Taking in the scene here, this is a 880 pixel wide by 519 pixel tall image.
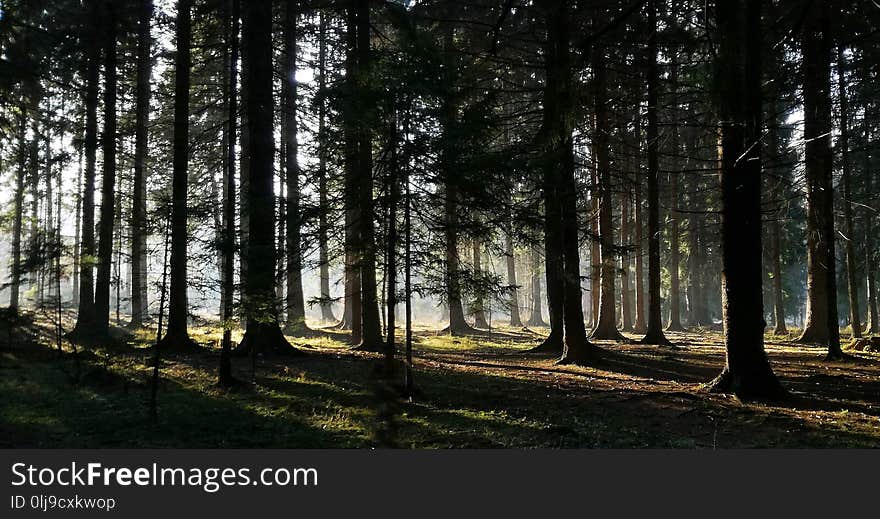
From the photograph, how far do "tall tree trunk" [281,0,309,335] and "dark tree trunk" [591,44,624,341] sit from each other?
688 cm

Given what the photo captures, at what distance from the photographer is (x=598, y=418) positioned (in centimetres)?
771

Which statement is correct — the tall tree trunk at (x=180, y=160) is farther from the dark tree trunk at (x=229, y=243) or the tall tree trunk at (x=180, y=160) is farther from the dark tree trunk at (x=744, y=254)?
the dark tree trunk at (x=744, y=254)

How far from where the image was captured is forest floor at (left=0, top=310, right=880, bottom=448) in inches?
262

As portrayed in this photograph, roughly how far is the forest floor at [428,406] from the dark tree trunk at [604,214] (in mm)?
3350

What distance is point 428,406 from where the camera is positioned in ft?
27.6

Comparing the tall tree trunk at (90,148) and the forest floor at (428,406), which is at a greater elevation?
the tall tree trunk at (90,148)

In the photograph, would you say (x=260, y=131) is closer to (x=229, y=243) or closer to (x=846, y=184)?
(x=229, y=243)

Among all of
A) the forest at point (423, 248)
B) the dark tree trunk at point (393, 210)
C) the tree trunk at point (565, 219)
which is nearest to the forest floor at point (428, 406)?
the forest at point (423, 248)

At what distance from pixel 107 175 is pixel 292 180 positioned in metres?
6.34

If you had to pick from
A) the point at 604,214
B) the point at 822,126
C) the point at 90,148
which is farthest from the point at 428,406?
the point at 90,148

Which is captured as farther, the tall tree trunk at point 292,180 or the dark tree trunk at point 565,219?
the dark tree trunk at point 565,219

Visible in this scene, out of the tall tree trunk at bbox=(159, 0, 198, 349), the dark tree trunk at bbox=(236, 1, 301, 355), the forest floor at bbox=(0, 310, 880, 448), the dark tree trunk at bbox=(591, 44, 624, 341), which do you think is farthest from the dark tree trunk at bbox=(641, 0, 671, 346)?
the tall tree trunk at bbox=(159, 0, 198, 349)

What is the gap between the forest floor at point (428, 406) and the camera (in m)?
6.66

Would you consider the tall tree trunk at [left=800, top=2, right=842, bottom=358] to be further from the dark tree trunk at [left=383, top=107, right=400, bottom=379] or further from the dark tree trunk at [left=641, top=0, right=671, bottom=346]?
the dark tree trunk at [left=383, top=107, right=400, bottom=379]
